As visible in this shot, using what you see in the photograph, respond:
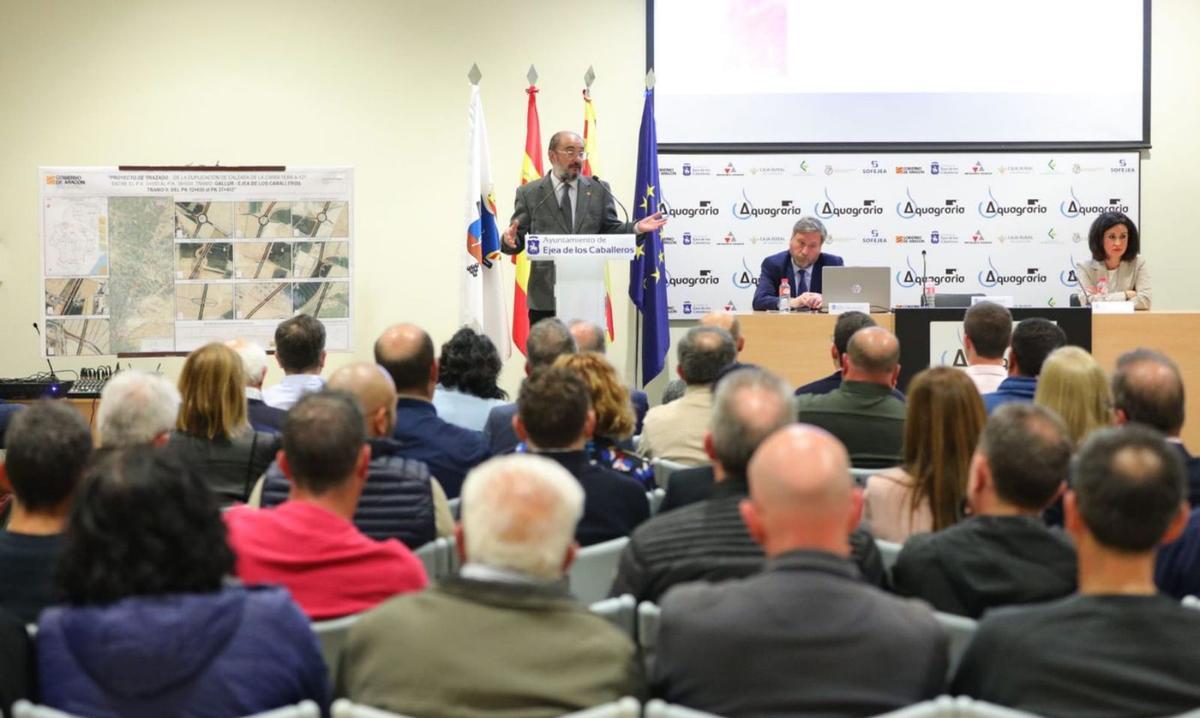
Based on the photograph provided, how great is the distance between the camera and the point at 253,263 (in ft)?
25.8

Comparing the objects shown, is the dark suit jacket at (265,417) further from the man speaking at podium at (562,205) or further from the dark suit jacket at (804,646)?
the man speaking at podium at (562,205)

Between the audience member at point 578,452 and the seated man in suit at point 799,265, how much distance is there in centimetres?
422

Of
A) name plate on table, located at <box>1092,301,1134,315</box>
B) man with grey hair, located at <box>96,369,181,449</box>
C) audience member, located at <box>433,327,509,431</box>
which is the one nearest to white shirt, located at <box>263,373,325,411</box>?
audience member, located at <box>433,327,509,431</box>

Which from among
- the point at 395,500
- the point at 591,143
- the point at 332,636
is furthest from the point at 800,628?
the point at 591,143

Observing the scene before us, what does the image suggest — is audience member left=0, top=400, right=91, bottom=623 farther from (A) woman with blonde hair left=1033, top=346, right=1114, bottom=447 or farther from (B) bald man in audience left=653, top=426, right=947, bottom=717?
(A) woman with blonde hair left=1033, top=346, right=1114, bottom=447

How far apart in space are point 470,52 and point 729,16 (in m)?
1.74

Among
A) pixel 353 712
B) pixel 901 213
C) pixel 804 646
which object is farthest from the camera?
pixel 901 213

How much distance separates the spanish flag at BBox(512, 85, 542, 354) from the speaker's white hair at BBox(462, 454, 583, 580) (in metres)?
5.64

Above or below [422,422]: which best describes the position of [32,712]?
below

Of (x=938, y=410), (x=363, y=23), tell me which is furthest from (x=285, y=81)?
(x=938, y=410)

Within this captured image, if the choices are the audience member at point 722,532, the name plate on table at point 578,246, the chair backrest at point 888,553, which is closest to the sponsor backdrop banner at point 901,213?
the name plate on table at point 578,246

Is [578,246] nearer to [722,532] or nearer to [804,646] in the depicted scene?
[722,532]

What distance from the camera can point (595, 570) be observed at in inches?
104

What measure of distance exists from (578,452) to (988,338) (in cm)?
229
